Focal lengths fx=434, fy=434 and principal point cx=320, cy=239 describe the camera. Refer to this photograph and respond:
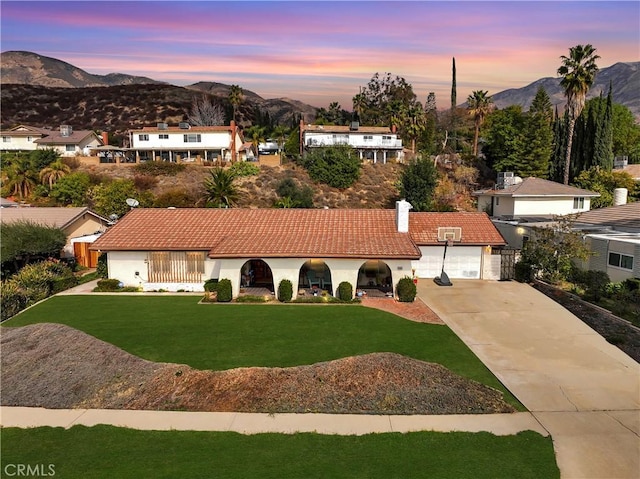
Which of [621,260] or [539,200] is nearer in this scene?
[621,260]

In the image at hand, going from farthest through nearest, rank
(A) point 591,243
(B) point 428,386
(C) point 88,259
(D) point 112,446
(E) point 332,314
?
(C) point 88,259 → (A) point 591,243 → (E) point 332,314 → (B) point 428,386 → (D) point 112,446

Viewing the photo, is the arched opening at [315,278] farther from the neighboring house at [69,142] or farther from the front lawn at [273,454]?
the neighboring house at [69,142]

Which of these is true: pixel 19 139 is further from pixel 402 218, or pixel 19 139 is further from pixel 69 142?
pixel 402 218

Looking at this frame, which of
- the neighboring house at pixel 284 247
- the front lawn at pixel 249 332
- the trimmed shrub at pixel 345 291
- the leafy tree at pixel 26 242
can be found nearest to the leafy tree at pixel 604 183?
the neighboring house at pixel 284 247

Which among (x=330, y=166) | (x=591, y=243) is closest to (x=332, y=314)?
(x=591, y=243)

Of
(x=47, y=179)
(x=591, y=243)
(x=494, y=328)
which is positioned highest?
A: (x=47, y=179)

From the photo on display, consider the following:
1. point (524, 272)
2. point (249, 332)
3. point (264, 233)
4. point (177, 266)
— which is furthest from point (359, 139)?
point (249, 332)

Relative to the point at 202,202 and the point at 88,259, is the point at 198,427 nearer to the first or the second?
the point at 88,259
